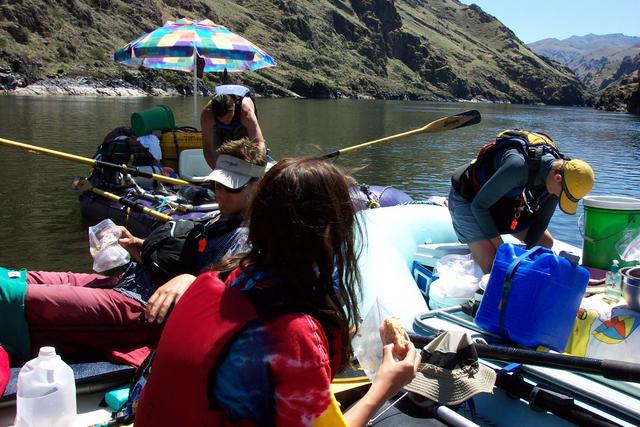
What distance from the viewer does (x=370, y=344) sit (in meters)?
2.12

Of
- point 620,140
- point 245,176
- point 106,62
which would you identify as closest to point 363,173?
point 245,176

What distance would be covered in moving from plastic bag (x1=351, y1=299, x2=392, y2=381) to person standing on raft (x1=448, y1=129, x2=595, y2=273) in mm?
2191

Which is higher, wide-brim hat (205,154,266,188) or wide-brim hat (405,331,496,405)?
wide-brim hat (205,154,266,188)

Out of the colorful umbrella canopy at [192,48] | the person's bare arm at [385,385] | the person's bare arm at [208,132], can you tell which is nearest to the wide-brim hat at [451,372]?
the person's bare arm at [385,385]

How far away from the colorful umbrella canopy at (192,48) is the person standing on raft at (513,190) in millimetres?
5914

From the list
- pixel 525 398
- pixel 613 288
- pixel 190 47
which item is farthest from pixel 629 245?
pixel 190 47

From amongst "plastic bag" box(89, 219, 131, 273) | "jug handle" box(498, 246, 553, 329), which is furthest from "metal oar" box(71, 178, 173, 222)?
"jug handle" box(498, 246, 553, 329)

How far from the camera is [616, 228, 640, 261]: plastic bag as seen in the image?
12.4 feet

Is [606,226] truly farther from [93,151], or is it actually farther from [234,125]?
[93,151]

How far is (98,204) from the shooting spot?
8078mm

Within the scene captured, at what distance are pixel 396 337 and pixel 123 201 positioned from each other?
6048mm

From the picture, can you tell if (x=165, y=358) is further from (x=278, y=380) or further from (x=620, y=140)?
(x=620, y=140)

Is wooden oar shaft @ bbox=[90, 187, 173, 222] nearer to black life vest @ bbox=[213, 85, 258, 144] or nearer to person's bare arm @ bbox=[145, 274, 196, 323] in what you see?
black life vest @ bbox=[213, 85, 258, 144]

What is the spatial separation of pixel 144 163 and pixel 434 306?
5.49m
